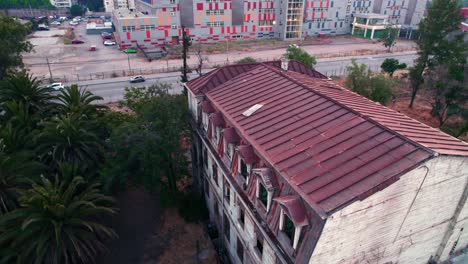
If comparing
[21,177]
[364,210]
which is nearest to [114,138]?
[21,177]

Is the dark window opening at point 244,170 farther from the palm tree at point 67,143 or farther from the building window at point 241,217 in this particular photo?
the palm tree at point 67,143

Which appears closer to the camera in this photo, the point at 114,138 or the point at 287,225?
the point at 287,225

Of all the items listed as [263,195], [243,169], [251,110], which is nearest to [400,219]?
[263,195]

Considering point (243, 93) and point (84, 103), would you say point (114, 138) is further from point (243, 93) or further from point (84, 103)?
point (243, 93)

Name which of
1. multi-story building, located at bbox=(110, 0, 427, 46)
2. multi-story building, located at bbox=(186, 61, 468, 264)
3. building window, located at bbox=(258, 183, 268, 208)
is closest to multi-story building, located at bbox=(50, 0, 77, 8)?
multi-story building, located at bbox=(110, 0, 427, 46)

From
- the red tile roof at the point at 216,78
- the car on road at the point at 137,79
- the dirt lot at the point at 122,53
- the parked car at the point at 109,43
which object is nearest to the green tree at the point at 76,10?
the dirt lot at the point at 122,53

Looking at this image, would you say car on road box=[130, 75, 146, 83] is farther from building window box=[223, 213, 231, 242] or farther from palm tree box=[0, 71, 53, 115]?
building window box=[223, 213, 231, 242]

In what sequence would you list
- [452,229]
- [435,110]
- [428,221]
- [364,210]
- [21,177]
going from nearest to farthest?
1. [364,210]
2. [428,221]
3. [452,229]
4. [21,177]
5. [435,110]
